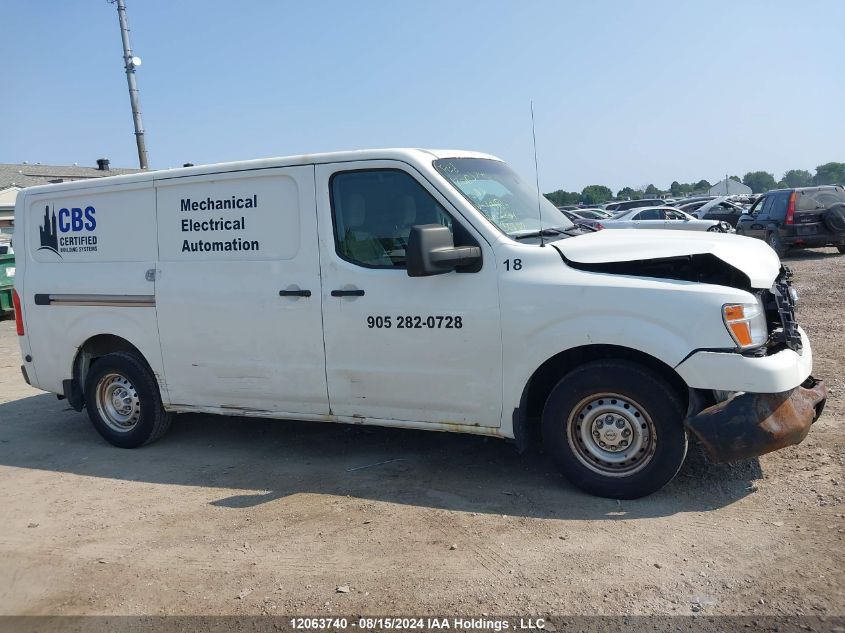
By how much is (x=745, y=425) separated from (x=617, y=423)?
696 millimetres

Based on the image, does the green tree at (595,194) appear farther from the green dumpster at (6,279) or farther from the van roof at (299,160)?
the van roof at (299,160)

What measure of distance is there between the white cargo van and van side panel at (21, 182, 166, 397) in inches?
0.7

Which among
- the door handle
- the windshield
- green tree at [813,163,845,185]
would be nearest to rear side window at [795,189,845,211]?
the windshield

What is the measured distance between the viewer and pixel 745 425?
4.03m

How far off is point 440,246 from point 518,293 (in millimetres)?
553

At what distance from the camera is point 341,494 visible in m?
4.84

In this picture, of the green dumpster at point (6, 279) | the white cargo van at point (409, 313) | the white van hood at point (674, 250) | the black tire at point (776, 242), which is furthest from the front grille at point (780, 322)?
the green dumpster at point (6, 279)

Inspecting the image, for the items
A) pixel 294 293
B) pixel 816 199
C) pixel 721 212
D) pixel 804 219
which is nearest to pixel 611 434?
Result: pixel 294 293

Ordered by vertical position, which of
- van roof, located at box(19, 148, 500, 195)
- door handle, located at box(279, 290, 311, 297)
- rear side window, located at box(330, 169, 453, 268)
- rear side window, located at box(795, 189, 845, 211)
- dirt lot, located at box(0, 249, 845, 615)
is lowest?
dirt lot, located at box(0, 249, 845, 615)

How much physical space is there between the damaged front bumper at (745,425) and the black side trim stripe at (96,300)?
410 centimetres

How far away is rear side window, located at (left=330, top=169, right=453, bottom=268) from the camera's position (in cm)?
483

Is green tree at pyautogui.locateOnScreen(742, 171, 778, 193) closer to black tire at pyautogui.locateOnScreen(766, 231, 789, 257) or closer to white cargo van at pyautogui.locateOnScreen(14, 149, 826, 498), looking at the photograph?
black tire at pyautogui.locateOnScreen(766, 231, 789, 257)

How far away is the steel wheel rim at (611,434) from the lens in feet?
14.1

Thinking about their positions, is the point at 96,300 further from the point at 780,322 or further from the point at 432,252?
the point at 780,322
